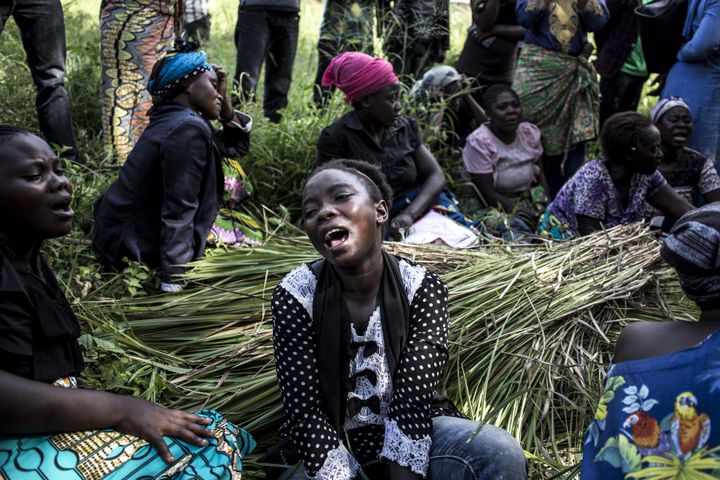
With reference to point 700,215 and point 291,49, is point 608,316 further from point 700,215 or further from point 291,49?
point 291,49

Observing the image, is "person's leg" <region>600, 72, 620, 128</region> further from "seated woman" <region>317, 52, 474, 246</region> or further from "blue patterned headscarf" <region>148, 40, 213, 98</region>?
"blue patterned headscarf" <region>148, 40, 213, 98</region>

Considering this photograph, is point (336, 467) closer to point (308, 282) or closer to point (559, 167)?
point (308, 282)

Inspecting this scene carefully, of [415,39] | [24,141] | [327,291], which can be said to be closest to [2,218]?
[24,141]

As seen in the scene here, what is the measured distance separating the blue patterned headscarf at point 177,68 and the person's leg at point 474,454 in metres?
2.18

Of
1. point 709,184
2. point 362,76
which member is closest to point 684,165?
point 709,184

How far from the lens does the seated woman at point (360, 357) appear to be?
218 cm

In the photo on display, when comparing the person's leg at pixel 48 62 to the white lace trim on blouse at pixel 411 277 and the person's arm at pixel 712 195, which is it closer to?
the white lace trim on blouse at pixel 411 277

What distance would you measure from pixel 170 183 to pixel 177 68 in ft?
1.79

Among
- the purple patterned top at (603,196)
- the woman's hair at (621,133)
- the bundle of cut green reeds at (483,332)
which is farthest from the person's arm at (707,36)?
the bundle of cut green reeds at (483,332)

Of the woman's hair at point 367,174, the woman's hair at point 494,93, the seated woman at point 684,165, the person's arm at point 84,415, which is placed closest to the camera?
the person's arm at point 84,415

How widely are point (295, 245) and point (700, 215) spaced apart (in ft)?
7.39

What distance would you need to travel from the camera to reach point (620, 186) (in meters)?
4.33

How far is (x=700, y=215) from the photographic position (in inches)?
71.6

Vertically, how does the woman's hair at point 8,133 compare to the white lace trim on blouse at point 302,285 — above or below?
above
